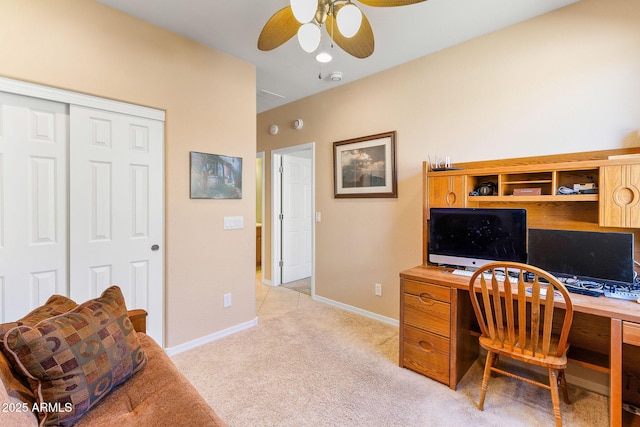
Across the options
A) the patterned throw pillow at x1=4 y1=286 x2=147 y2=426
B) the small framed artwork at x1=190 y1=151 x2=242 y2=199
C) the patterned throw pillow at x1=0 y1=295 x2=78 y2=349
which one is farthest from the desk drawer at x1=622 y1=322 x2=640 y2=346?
the small framed artwork at x1=190 y1=151 x2=242 y2=199

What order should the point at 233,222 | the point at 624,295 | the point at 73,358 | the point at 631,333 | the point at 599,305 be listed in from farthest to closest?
1. the point at 233,222
2. the point at 624,295
3. the point at 599,305
4. the point at 631,333
5. the point at 73,358

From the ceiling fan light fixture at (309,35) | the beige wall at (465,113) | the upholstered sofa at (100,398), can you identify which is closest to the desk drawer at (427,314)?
the beige wall at (465,113)

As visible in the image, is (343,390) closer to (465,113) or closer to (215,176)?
(215,176)

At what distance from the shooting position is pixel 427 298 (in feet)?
6.93

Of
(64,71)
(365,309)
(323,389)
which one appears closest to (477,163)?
(365,309)

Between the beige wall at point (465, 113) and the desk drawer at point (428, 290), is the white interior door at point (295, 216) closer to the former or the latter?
the beige wall at point (465, 113)

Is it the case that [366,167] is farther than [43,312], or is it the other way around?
[366,167]

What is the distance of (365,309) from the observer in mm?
3309

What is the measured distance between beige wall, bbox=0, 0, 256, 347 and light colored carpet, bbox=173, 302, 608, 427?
47 cm

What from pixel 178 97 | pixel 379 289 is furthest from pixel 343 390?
pixel 178 97

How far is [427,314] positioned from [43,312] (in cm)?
213

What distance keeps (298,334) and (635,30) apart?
329 cm

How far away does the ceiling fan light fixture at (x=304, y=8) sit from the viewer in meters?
1.33

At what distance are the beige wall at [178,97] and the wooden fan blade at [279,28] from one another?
103 centimetres
